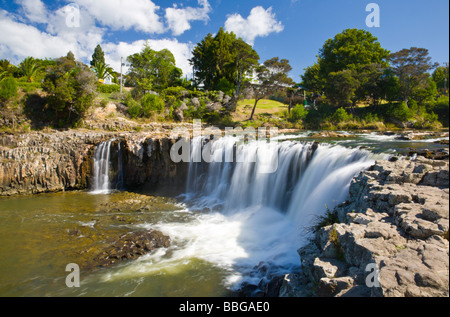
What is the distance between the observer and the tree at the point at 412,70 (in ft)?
80.5

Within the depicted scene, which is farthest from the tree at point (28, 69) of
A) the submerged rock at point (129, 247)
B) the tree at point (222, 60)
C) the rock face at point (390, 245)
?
the rock face at point (390, 245)

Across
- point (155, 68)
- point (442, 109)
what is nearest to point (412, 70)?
point (442, 109)

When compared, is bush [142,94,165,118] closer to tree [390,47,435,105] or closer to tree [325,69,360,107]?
tree [325,69,360,107]

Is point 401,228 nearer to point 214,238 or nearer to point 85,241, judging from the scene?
point 214,238

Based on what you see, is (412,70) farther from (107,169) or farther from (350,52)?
(107,169)

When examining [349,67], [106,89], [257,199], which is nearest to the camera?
[257,199]

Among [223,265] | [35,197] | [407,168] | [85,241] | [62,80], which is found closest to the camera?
[407,168]

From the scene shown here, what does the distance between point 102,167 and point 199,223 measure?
9577 mm

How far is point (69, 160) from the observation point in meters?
16.7

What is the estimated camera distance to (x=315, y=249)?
577 centimetres

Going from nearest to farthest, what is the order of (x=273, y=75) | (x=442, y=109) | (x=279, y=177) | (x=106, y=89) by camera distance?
(x=279, y=177), (x=442, y=109), (x=273, y=75), (x=106, y=89)
